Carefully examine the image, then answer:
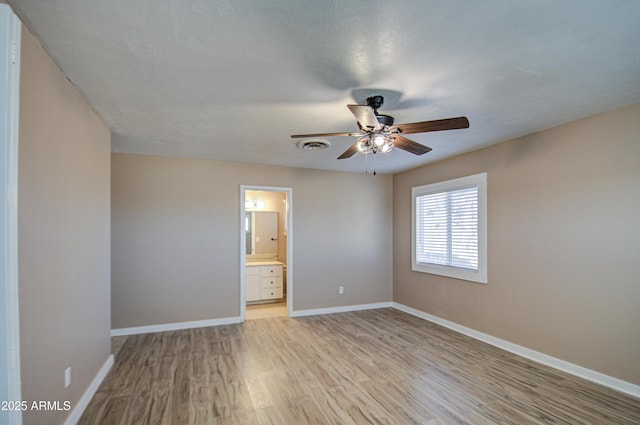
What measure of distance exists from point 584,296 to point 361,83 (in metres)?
2.88

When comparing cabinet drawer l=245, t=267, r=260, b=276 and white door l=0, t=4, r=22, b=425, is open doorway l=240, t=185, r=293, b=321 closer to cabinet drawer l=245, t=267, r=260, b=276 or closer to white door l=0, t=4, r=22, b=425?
cabinet drawer l=245, t=267, r=260, b=276

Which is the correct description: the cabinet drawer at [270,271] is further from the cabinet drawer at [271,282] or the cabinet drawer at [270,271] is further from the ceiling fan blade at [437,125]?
the ceiling fan blade at [437,125]

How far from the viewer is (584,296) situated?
2.97 m

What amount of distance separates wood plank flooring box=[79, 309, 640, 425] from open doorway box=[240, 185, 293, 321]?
116 cm

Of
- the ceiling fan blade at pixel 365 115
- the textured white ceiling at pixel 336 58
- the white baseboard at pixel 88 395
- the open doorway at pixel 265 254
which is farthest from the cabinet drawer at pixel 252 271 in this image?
the ceiling fan blade at pixel 365 115

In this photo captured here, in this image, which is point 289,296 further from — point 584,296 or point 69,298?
point 584,296

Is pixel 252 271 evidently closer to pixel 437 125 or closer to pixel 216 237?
pixel 216 237

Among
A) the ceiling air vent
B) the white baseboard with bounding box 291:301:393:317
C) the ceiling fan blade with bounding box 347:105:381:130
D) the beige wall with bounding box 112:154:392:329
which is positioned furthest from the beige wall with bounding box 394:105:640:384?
the ceiling fan blade with bounding box 347:105:381:130

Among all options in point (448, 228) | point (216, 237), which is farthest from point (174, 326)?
point (448, 228)

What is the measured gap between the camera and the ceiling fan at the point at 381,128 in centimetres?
216

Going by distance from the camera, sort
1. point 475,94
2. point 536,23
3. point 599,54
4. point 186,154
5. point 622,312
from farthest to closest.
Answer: point 186,154
point 622,312
point 475,94
point 599,54
point 536,23

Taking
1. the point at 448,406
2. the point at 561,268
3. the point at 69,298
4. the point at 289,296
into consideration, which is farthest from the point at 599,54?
the point at 289,296

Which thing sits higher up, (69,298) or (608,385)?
(69,298)

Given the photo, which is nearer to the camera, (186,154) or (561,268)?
(561,268)
